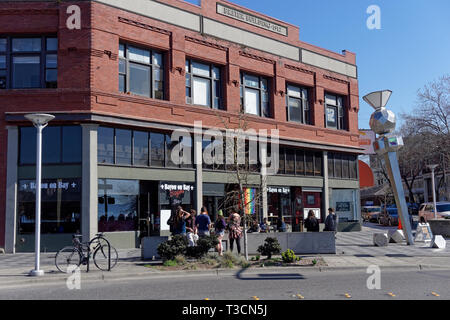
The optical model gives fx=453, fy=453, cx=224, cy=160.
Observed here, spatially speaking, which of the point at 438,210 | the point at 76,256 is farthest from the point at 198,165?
the point at 438,210

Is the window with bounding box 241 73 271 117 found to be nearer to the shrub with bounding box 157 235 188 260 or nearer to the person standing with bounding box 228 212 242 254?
the person standing with bounding box 228 212 242 254

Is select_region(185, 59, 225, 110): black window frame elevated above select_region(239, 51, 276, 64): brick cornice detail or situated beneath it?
situated beneath

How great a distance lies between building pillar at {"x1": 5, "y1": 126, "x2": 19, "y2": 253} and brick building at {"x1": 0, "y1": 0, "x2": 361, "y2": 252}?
0.04 m

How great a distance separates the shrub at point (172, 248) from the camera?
13.7 meters

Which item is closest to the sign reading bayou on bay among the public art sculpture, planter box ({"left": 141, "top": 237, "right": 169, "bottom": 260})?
the public art sculpture

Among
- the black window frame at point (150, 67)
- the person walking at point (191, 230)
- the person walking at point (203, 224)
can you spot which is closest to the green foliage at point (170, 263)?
the person walking at point (191, 230)

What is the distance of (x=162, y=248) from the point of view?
1370cm

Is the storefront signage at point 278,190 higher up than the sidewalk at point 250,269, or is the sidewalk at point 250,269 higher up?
the storefront signage at point 278,190

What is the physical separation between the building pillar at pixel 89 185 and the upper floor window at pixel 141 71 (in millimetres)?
2978

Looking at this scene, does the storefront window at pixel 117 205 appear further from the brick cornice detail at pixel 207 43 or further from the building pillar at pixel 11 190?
the brick cornice detail at pixel 207 43

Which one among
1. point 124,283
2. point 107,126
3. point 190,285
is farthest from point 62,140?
point 190,285

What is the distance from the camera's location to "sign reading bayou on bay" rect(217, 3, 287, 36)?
2488 cm

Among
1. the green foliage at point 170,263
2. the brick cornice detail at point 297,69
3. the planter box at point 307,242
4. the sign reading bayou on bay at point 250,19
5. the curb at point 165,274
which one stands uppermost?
the sign reading bayou on bay at point 250,19
